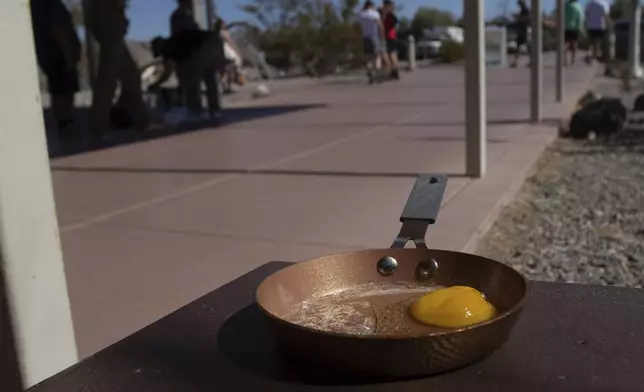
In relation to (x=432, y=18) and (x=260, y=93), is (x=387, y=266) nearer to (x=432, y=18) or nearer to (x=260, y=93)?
(x=260, y=93)

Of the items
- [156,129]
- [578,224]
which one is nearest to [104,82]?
[156,129]

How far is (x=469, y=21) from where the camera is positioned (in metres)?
5.45

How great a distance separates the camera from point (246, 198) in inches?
208

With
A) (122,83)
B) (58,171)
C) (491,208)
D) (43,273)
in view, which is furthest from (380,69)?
(43,273)

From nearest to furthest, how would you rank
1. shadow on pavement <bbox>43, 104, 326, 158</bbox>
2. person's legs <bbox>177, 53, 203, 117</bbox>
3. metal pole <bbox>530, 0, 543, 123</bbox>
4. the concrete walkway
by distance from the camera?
the concrete walkway, shadow on pavement <bbox>43, 104, 326, 158</bbox>, metal pole <bbox>530, 0, 543, 123</bbox>, person's legs <bbox>177, 53, 203, 117</bbox>

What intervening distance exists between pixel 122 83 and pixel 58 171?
123 inches

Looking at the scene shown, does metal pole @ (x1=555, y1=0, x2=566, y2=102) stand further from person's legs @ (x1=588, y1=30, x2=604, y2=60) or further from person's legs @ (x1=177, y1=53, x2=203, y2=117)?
person's legs @ (x1=588, y1=30, x2=604, y2=60)

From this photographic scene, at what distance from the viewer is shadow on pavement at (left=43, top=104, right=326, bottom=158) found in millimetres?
8336

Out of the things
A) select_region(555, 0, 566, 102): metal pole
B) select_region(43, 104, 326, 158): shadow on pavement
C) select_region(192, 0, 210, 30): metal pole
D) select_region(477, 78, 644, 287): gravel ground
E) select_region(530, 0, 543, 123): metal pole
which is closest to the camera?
select_region(477, 78, 644, 287): gravel ground

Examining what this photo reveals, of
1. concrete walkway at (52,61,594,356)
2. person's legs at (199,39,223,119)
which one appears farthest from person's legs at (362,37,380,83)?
concrete walkway at (52,61,594,356)

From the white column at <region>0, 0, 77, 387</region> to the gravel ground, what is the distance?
2628 mm

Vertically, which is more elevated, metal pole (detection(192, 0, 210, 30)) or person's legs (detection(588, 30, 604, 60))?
metal pole (detection(192, 0, 210, 30))

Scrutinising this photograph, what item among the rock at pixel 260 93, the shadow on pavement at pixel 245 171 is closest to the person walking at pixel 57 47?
the shadow on pavement at pixel 245 171

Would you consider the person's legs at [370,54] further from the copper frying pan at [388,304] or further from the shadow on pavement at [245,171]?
the copper frying pan at [388,304]
